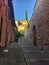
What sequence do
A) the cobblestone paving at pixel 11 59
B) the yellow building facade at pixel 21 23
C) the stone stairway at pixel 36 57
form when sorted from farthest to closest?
the yellow building facade at pixel 21 23 < the stone stairway at pixel 36 57 < the cobblestone paving at pixel 11 59

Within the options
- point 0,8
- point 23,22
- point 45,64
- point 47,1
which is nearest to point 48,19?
point 47,1

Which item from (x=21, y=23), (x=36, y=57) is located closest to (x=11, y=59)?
(x=36, y=57)

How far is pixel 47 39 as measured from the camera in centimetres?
1295

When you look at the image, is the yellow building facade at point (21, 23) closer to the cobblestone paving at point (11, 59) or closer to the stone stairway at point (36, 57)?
the stone stairway at point (36, 57)

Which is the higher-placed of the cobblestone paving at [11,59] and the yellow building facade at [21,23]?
the yellow building facade at [21,23]

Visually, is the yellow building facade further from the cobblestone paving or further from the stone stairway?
the cobblestone paving

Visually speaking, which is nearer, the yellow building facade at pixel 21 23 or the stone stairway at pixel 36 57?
the stone stairway at pixel 36 57

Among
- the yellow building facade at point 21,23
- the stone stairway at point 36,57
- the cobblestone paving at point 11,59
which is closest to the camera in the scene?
the cobblestone paving at point 11,59

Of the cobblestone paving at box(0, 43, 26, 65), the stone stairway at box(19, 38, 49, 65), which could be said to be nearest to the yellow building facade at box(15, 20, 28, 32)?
the stone stairway at box(19, 38, 49, 65)

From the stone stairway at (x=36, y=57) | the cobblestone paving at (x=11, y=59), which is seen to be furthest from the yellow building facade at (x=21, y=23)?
the cobblestone paving at (x=11, y=59)

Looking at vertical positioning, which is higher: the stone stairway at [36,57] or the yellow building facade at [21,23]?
the yellow building facade at [21,23]

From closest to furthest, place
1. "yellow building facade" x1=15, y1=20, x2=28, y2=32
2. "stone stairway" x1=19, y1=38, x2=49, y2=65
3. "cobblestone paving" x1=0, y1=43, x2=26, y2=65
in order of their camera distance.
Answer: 1. "cobblestone paving" x1=0, y1=43, x2=26, y2=65
2. "stone stairway" x1=19, y1=38, x2=49, y2=65
3. "yellow building facade" x1=15, y1=20, x2=28, y2=32

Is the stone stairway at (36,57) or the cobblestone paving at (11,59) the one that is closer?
the cobblestone paving at (11,59)

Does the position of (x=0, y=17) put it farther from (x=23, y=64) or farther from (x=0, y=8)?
(x=23, y=64)
